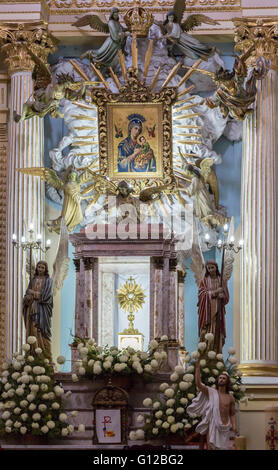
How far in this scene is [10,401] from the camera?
1653cm

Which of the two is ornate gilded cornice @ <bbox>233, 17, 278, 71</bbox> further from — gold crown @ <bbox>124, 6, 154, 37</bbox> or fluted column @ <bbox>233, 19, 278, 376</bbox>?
gold crown @ <bbox>124, 6, 154, 37</bbox>

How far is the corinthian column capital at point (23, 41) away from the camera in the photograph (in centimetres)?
1975

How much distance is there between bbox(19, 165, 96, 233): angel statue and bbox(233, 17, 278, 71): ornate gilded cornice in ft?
9.72

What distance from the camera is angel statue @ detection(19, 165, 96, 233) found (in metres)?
19.3

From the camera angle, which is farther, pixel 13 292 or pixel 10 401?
pixel 13 292

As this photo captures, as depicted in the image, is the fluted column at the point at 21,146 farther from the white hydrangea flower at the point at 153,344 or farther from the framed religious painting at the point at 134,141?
the white hydrangea flower at the point at 153,344

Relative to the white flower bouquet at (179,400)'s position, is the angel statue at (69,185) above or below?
above

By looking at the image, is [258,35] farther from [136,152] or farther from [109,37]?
[136,152]

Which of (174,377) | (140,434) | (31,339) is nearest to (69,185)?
(31,339)

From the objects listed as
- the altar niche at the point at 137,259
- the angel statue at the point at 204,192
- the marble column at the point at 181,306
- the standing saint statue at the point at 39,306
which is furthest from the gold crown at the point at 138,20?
the standing saint statue at the point at 39,306

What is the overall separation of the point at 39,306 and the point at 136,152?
330 centimetres

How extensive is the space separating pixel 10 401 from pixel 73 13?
262 inches
